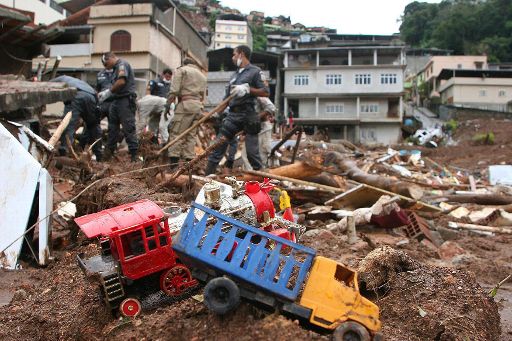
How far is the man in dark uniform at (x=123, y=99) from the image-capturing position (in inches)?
323

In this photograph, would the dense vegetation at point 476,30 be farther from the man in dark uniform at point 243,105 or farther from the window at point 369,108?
the man in dark uniform at point 243,105

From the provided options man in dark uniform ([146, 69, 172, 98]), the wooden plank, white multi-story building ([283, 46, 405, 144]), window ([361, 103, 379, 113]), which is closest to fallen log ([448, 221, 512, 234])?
the wooden plank

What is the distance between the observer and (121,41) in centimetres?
2814

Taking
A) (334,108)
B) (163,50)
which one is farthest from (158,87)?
(334,108)

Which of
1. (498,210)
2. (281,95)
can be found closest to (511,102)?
(281,95)

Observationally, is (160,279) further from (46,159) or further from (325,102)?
(325,102)

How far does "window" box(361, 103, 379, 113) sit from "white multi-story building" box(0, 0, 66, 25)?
26496 millimetres

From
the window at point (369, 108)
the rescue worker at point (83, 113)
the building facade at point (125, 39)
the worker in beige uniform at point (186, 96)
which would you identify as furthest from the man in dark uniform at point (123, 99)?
the window at point (369, 108)

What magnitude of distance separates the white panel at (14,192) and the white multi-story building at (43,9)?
99.0 feet

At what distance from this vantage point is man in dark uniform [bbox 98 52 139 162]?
8203 mm

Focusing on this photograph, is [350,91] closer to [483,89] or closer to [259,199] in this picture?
[483,89]

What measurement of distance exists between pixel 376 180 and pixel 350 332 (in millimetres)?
6588

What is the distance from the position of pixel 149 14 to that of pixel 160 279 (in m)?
26.9

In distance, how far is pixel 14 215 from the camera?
4.19m
